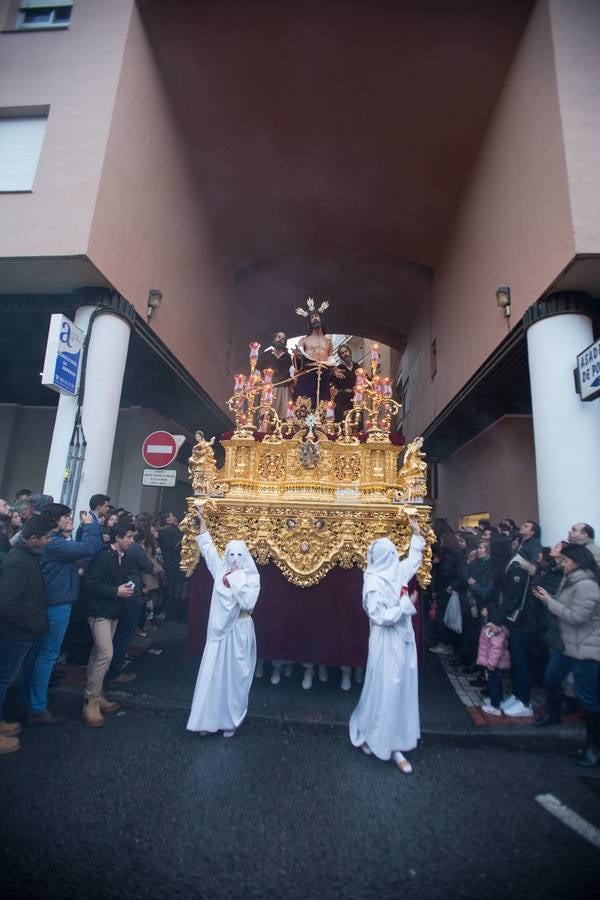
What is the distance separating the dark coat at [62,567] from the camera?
4.12m

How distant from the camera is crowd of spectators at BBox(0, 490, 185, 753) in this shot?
Answer: 3.61 m

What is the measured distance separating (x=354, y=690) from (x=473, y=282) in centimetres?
767

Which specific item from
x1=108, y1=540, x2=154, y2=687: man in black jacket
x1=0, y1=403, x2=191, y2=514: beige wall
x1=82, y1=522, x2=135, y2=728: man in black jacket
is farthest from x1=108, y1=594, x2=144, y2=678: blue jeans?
x1=0, y1=403, x2=191, y2=514: beige wall

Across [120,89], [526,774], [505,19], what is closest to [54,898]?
[526,774]

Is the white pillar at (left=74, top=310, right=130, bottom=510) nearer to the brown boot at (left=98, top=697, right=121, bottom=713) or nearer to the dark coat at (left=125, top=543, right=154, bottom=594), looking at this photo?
the dark coat at (left=125, top=543, right=154, bottom=594)

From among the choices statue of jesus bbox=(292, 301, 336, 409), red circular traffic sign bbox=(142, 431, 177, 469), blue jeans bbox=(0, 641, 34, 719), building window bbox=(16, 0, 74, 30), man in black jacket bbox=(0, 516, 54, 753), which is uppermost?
building window bbox=(16, 0, 74, 30)

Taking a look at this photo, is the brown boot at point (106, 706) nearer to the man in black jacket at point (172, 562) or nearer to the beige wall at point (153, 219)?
the man in black jacket at point (172, 562)

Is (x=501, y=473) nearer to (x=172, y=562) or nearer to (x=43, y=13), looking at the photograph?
(x=172, y=562)

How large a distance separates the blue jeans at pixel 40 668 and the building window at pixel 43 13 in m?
9.42

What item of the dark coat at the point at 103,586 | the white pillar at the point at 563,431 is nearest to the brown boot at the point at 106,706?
the dark coat at the point at 103,586

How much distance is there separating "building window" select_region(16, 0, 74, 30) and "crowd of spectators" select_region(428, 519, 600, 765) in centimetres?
1065

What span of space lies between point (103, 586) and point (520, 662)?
14.2 ft

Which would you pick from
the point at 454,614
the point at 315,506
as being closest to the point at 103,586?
the point at 315,506

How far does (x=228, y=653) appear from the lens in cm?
407
